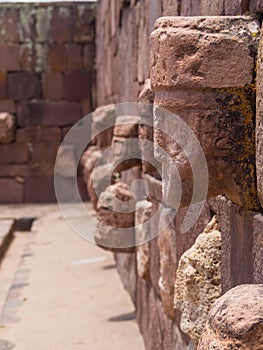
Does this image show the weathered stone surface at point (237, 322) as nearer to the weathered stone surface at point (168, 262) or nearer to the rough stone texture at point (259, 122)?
the rough stone texture at point (259, 122)

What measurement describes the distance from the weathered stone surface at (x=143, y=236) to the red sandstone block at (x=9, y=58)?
7.45 metres

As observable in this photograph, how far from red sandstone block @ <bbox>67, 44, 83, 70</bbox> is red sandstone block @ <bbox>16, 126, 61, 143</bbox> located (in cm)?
109

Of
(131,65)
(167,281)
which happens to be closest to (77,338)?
(167,281)

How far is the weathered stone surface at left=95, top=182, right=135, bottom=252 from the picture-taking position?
16.8ft

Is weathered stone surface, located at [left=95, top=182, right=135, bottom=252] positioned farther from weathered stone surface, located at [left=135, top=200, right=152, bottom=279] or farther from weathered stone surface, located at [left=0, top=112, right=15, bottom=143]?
weathered stone surface, located at [left=0, top=112, right=15, bottom=143]

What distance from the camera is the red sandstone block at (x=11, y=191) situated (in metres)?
11.7

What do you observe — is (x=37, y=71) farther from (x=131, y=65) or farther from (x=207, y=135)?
(x=207, y=135)

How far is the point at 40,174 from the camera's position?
11891 mm

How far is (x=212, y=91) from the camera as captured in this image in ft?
6.27

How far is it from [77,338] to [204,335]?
3.32 meters

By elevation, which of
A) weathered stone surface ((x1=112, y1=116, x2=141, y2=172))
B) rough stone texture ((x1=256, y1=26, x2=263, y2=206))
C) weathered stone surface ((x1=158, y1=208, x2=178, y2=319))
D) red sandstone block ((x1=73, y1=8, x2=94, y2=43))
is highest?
rough stone texture ((x1=256, y1=26, x2=263, y2=206))

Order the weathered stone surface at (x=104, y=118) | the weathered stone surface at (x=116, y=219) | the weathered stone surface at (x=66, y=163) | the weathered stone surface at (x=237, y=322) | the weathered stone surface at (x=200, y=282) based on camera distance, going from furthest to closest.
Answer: the weathered stone surface at (x=66, y=163) < the weathered stone surface at (x=104, y=118) < the weathered stone surface at (x=116, y=219) < the weathered stone surface at (x=200, y=282) < the weathered stone surface at (x=237, y=322)

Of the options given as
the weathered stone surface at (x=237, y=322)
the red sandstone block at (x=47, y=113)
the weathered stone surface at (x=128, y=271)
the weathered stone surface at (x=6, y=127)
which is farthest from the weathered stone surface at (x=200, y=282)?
the red sandstone block at (x=47, y=113)

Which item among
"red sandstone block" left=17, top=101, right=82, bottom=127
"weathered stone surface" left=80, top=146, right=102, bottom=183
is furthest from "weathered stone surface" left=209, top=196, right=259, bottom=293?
"red sandstone block" left=17, top=101, right=82, bottom=127
